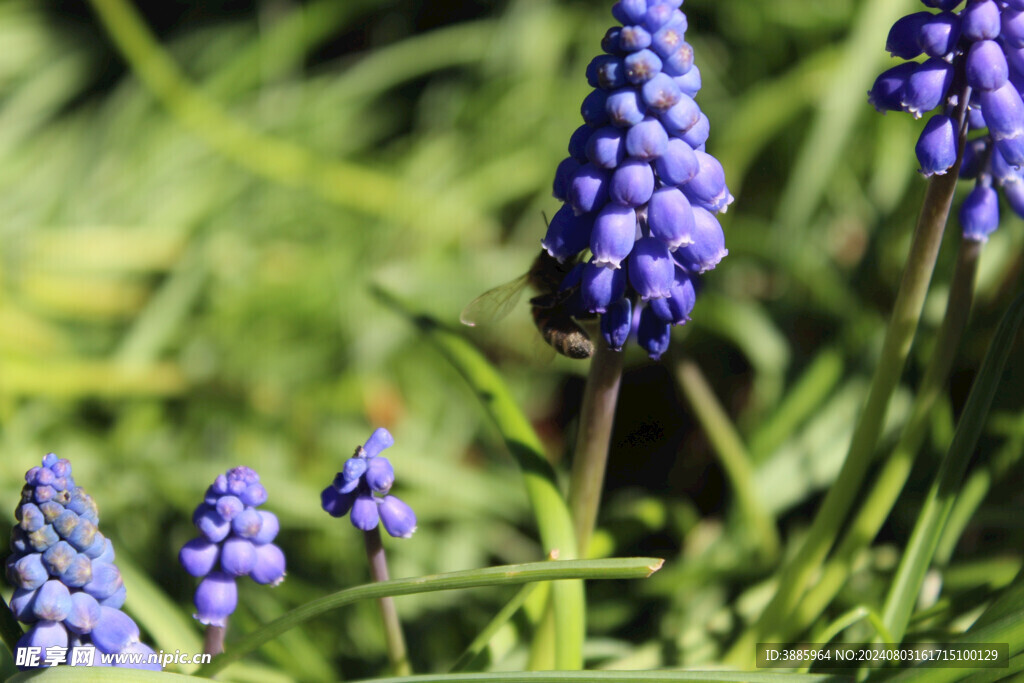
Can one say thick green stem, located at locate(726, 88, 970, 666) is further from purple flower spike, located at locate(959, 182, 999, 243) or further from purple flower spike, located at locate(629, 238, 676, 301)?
purple flower spike, located at locate(629, 238, 676, 301)

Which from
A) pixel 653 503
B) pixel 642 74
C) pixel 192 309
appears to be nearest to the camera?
pixel 642 74

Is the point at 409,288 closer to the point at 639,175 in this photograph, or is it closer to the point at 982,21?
the point at 639,175

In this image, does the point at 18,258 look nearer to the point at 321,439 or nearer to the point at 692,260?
the point at 321,439

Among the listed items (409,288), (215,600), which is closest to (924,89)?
(215,600)

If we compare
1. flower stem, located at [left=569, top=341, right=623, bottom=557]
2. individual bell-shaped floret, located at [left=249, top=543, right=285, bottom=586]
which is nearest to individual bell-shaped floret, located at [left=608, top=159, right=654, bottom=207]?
flower stem, located at [left=569, top=341, right=623, bottom=557]

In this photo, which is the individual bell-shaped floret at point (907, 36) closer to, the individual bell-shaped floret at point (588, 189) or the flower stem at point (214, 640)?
the individual bell-shaped floret at point (588, 189)

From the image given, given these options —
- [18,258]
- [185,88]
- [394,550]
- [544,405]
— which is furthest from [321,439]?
[185,88]

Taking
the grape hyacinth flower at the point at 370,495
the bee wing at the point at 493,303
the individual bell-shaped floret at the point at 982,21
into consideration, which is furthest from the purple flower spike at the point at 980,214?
the grape hyacinth flower at the point at 370,495
